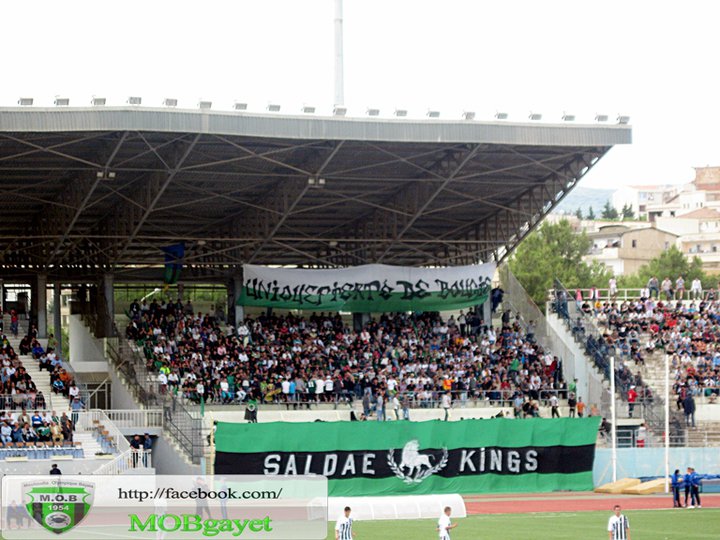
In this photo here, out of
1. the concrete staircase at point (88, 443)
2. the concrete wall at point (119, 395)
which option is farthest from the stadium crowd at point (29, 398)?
the concrete wall at point (119, 395)

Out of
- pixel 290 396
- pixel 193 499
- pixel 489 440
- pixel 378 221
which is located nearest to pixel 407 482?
pixel 489 440

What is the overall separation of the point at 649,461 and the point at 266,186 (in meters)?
16.0

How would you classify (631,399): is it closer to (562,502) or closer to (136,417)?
Answer: (562,502)

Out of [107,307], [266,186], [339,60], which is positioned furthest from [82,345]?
[339,60]

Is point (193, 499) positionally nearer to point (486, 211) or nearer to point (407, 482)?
point (407, 482)

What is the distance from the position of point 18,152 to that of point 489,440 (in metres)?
16.8

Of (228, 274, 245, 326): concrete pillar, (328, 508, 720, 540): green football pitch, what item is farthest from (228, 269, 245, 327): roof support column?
(328, 508, 720, 540): green football pitch

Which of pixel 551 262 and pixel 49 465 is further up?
pixel 551 262

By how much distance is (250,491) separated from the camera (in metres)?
32.9

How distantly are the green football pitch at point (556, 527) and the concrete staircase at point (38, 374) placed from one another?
14.2 m

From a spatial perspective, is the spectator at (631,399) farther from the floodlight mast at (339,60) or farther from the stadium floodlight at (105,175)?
the stadium floodlight at (105,175)

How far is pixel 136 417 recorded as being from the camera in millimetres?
46281

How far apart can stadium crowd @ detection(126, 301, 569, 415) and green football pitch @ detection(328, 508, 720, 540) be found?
1253cm

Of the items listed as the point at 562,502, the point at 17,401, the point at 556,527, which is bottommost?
the point at 562,502
